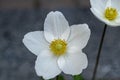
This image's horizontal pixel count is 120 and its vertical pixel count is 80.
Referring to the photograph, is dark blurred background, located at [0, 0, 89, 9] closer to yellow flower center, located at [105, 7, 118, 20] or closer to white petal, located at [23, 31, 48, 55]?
yellow flower center, located at [105, 7, 118, 20]

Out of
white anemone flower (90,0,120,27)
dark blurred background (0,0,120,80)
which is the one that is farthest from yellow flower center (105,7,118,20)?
dark blurred background (0,0,120,80)

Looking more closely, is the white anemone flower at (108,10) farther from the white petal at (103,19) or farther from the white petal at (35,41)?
the white petal at (35,41)

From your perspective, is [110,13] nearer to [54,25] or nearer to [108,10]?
[108,10]

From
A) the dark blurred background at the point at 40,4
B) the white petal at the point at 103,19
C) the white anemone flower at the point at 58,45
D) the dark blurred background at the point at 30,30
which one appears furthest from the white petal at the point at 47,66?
the dark blurred background at the point at 40,4

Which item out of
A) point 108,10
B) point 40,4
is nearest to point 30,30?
point 40,4

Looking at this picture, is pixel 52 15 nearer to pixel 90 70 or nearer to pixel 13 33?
pixel 90 70
